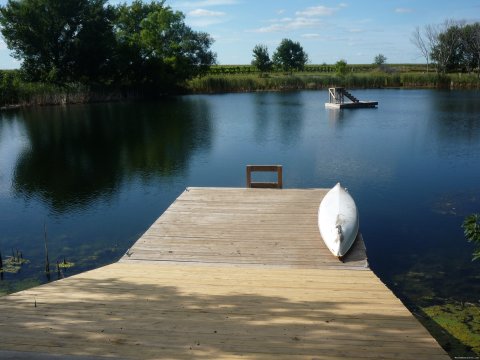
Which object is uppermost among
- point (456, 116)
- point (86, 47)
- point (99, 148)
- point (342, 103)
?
point (86, 47)

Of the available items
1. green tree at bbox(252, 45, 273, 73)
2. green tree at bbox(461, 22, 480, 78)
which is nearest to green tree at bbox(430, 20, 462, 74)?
green tree at bbox(461, 22, 480, 78)

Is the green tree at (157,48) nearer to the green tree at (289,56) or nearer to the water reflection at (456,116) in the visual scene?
the green tree at (289,56)

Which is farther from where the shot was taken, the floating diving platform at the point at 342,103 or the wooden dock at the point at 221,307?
the floating diving platform at the point at 342,103

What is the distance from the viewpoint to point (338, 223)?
369 inches

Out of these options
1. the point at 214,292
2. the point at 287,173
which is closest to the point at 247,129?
the point at 287,173

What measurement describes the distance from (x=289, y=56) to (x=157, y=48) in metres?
30.9

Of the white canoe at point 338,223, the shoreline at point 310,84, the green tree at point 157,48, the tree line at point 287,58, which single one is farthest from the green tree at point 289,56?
the white canoe at point 338,223

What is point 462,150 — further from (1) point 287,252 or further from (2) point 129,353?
(2) point 129,353

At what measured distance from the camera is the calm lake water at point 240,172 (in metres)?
11.2

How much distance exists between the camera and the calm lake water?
11.2 meters

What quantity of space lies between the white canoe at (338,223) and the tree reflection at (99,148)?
901 centimetres

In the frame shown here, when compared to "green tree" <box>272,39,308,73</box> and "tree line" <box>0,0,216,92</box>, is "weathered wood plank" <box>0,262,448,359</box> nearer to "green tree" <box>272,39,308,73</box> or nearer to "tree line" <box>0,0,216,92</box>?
"tree line" <box>0,0,216,92</box>

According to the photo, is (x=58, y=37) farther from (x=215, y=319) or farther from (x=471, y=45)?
(x=471, y=45)

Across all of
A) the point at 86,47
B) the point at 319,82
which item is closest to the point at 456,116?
the point at 319,82
